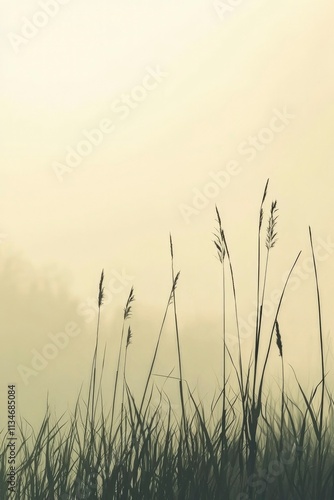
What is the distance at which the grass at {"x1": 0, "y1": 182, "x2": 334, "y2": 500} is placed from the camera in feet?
6.34

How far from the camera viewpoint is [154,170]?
277cm

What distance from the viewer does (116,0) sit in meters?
2.91

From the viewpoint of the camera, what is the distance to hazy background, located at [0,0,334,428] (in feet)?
8.50

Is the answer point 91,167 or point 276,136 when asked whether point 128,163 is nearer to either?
point 91,167

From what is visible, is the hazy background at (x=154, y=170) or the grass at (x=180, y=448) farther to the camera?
the hazy background at (x=154, y=170)

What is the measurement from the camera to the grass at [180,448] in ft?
6.34

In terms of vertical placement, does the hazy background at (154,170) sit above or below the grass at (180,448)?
above

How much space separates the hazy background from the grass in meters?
0.15

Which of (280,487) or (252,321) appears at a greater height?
(252,321)

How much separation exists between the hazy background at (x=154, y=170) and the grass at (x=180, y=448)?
152 millimetres

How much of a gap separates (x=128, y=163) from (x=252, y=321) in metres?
0.88

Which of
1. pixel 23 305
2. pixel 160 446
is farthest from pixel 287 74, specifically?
pixel 160 446

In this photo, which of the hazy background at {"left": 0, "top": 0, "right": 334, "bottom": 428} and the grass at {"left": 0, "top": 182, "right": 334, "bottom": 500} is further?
the hazy background at {"left": 0, "top": 0, "right": 334, "bottom": 428}

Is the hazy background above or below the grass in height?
above
